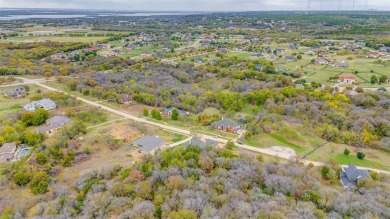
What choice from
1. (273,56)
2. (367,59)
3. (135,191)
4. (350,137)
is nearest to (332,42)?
(367,59)

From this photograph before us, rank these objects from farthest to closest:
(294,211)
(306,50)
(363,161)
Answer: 1. (306,50)
2. (363,161)
3. (294,211)

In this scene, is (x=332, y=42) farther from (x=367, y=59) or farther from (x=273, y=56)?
(x=273, y=56)

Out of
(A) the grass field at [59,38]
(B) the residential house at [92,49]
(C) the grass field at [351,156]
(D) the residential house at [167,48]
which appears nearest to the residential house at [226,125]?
(C) the grass field at [351,156]

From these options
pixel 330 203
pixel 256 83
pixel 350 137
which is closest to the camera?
pixel 330 203

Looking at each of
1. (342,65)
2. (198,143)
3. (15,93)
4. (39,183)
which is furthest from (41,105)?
(342,65)

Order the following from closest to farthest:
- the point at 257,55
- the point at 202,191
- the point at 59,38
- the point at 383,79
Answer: the point at 202,191, the point at 383,79, the point at 257,55, the point at 59,38

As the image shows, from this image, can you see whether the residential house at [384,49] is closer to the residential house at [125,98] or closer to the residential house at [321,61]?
the residential house at [321,61]

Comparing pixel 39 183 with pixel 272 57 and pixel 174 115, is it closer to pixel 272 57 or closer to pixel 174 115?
pixel 174 115

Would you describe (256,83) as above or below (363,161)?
above
